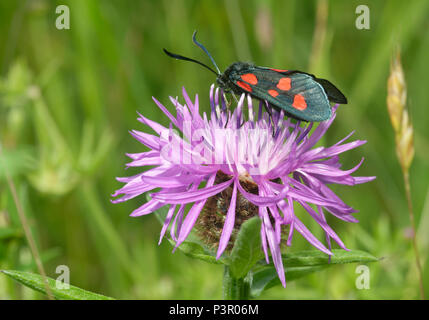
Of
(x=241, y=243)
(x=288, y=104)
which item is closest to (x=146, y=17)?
(x=288, y=104)

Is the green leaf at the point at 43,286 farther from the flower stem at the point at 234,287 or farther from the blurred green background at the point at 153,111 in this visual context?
the blurred green background at the point at 153,111

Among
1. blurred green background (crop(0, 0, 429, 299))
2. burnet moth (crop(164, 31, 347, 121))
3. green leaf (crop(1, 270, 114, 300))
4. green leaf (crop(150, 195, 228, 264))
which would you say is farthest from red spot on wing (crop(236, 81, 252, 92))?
blurred green background (crop(0, 0, 429, 299))

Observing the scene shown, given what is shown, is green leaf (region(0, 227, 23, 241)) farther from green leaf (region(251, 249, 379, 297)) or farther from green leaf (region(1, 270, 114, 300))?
Result: green leaf (region(251, 249, 379, 297))

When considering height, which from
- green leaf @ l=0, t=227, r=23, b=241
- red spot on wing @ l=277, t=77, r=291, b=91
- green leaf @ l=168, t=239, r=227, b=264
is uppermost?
red spot on wing @ l=277, t=77, r=291, b=91

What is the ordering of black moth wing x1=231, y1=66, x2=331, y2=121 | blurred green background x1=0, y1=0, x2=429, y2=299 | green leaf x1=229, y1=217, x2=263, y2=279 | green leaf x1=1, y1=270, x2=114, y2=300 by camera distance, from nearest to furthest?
1. green leaf x1=229, y1=217, x2=263, y2=279
2. green leaf x1=1, y1=270, x2=114, y2=300
3. black moth wing x1=231, y1=66, x2=331, y2=121
4. blurred green background x1=0, y1=0, x2=429, y2=299

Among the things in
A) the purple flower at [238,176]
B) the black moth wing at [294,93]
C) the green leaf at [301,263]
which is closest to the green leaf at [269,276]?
the green leaf at [301,263]

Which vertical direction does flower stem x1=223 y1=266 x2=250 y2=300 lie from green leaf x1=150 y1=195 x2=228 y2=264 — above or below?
below

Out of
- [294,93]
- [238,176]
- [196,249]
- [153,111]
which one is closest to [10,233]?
[196,249]
